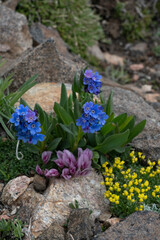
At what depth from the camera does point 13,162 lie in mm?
3656

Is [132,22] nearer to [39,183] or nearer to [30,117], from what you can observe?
[39,183]

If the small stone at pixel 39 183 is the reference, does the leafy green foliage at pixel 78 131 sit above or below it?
above

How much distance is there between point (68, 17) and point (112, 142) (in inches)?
175

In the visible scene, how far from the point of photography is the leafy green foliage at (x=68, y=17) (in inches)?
272

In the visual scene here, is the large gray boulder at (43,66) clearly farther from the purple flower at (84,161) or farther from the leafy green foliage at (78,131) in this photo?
the purple flower at (84,161)

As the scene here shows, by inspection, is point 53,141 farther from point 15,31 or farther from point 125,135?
point 15,31

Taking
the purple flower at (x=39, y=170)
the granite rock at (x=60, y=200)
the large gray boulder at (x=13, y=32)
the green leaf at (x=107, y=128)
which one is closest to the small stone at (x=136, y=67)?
the large gray boulder at (x=13, y=32)

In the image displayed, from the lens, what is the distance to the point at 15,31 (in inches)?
239

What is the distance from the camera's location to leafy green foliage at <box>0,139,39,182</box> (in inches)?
139

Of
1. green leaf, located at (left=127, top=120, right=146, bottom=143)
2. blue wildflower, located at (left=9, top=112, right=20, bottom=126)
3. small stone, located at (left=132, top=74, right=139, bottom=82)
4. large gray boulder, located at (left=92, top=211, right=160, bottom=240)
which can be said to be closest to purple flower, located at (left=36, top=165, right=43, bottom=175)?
blue wildflower, located at (left=9, top=112, right=20, bottom=126)

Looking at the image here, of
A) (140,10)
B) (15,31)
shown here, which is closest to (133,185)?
(15,31)

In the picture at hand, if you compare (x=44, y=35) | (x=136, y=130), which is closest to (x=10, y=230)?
(x=136, y=130)

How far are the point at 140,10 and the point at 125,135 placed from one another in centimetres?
620

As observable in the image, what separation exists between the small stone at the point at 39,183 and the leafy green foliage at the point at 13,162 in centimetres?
21
